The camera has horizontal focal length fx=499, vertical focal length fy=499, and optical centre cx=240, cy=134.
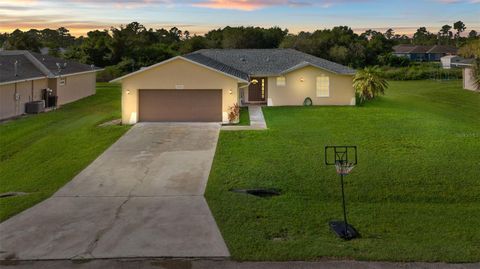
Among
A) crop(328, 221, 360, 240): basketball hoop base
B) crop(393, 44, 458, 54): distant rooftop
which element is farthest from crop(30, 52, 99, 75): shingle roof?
crop(393, 44, 458, 54): distant rooftop

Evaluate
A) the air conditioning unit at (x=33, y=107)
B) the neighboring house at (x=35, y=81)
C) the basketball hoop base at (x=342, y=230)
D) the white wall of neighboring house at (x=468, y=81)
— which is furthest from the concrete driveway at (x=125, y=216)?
the white wall of neighboring house at (x=468, y=81)

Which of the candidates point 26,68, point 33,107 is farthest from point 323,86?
point 26,68

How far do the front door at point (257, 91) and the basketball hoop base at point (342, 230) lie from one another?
22.0m

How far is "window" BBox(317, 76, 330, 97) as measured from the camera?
29.9 m

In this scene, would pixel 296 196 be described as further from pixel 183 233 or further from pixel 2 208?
pixel 2 208

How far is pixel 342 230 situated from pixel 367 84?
23.2m

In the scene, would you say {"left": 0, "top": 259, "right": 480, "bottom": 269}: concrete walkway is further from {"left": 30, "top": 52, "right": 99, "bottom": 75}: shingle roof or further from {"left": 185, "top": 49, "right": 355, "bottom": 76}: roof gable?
{"left": 30, "top": 52, "right": 99, "bottom": 75}: shingle roof

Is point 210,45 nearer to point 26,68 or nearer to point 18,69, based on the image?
point 26,68

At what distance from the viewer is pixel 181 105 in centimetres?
2462

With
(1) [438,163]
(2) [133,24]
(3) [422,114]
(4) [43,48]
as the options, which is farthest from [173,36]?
(1) [438,163]

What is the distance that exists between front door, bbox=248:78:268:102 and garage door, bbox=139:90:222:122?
291 inches

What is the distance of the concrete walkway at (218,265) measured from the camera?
7.93 m

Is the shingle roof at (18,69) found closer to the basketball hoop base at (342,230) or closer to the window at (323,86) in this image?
the window at (323,86)

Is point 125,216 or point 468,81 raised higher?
point 468,81
